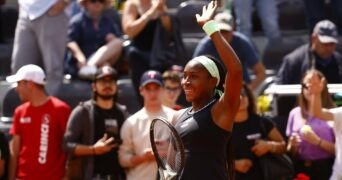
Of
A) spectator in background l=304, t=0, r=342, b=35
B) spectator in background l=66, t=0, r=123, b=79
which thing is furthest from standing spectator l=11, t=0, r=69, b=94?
spectator in background l=304, t=0, r=342, b=35

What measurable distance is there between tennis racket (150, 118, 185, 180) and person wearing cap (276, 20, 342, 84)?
394cm

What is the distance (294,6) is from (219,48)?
21.5 ft

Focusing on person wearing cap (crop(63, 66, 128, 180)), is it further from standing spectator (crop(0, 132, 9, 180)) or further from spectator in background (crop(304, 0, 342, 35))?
spectator in background (crop(304, 0, 342, 35))

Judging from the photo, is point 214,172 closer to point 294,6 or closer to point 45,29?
point 45,29

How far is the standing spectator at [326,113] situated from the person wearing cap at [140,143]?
1.13 m

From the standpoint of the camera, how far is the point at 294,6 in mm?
12312

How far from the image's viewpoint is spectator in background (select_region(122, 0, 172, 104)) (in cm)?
987

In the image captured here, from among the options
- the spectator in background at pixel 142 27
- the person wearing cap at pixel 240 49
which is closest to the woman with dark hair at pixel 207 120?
the person wearing cap at pixel 240 49

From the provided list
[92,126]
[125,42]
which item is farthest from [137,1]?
[92,126]

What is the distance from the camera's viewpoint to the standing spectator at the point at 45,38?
1031 centimetres

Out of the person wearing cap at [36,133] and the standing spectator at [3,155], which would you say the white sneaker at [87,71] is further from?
the standing spectator at [3,155]

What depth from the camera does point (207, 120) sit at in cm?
598

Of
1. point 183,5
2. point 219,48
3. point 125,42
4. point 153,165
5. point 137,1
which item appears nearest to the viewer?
point 219,48

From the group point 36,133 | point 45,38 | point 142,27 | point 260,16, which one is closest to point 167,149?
point 36,133
